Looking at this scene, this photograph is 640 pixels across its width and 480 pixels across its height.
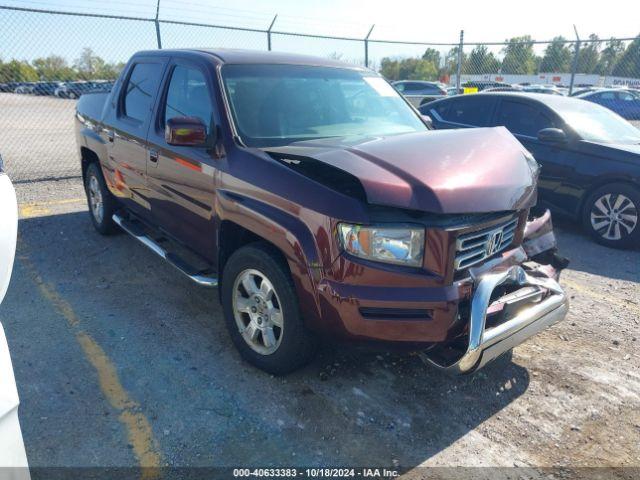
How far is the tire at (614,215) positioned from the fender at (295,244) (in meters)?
4.65

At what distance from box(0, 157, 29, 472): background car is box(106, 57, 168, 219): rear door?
9.24 feet

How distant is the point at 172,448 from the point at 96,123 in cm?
388

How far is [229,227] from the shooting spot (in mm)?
3330

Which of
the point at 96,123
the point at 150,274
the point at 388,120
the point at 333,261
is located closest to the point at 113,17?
the point at 96,123

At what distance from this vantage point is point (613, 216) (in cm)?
590

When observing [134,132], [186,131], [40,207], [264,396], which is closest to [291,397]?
[264,396]

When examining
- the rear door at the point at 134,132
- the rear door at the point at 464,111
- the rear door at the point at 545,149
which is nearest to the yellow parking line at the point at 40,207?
the rear door at the point at 134,132

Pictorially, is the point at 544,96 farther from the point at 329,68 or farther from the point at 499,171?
the point at 499,171

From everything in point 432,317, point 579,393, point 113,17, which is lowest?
point 579,393

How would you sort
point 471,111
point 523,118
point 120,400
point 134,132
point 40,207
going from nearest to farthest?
1. point 120,400
2. point 134,132
3. point 523,118
4. point 40,207
5. point 471,111

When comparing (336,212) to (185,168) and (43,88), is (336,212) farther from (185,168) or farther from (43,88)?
(43,88)

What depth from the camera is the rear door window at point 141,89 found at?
4.41 meters

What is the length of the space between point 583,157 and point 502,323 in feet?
13.8

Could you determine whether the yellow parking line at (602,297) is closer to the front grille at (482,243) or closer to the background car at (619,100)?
the front grille at (482,243)
